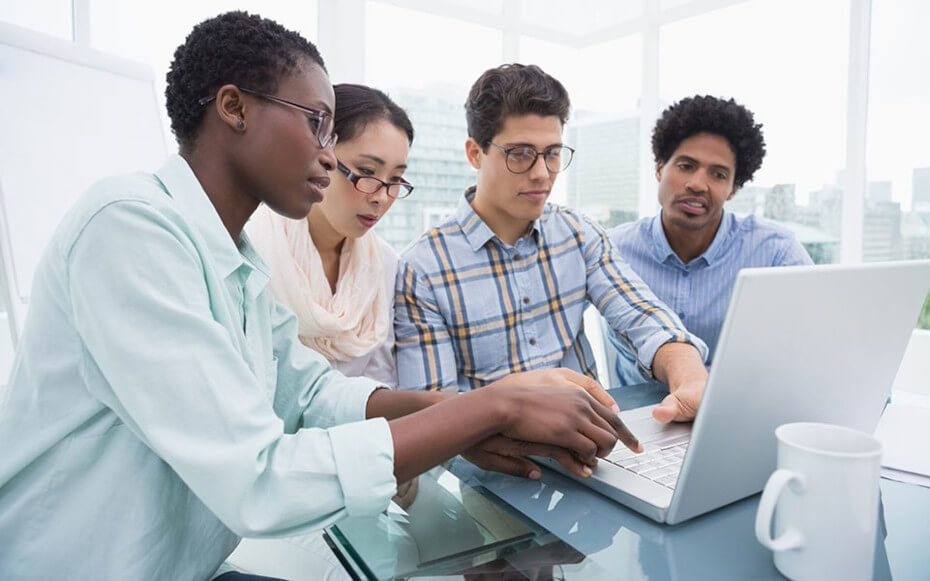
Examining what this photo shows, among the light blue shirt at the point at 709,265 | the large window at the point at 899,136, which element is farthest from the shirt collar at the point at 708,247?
the large window at the point at 899,136

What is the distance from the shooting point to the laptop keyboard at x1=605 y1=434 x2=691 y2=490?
2.37 ft

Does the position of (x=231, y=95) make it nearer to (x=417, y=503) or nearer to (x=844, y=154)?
(x=417, y=503)

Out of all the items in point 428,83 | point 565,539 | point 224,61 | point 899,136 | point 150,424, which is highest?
point 428,83

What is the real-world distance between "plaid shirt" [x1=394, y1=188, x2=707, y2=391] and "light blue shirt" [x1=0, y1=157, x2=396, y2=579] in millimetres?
710

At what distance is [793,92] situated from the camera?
3.69 meters

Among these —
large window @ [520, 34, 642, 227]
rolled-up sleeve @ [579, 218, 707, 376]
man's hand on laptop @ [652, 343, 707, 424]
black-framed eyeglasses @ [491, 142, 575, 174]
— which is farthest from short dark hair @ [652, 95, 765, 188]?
large window @ [520, 34, 642, 227]

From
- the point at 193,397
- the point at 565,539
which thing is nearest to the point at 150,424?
the point at 193,397

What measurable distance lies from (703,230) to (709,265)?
12 centimetres

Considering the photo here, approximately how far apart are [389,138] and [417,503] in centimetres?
92

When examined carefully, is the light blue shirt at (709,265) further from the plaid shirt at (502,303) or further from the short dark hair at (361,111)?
the short dark hair at (361,111)

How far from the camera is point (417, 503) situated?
76 centimetres

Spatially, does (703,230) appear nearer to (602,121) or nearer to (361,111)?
(361,111)

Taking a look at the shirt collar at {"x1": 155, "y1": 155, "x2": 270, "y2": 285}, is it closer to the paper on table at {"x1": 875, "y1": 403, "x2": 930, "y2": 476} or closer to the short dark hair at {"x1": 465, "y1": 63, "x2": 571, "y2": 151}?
the paper on table at {"x1": 875, "y1": 403, "x2": 930, "y2": 476}

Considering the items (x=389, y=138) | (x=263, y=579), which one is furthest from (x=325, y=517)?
(x=389, y=138)
